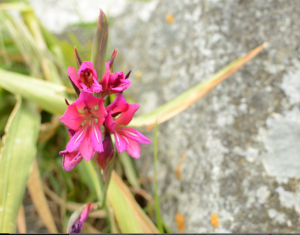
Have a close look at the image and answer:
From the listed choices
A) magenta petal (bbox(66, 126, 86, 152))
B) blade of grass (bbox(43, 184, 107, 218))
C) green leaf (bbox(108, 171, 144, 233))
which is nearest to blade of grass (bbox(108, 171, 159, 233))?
green leaf (bbox(108, 171, 144, 233))

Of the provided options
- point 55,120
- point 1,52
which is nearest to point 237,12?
point 55,120

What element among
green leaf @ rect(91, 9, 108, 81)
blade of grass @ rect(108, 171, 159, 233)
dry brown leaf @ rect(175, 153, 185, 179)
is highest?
green leaf @ rect(91, 9, 108, 81)

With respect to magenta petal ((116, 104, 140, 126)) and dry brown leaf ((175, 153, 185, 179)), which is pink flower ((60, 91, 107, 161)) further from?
dry brown leaf ((175, 153, 185, 179))

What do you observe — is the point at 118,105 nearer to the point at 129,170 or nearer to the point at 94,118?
the point at 94,118

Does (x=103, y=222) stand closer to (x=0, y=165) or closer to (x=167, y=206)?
(x=167, y=206)

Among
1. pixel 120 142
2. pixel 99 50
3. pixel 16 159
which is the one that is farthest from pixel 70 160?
pixel 16 159

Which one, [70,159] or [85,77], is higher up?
[85,77]
